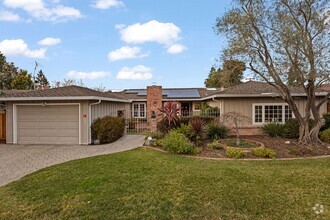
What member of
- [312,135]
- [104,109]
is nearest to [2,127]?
[104,109]

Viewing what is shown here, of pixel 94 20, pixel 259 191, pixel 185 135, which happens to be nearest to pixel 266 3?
pixel 185 135

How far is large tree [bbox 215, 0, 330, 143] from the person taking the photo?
33.6 feet

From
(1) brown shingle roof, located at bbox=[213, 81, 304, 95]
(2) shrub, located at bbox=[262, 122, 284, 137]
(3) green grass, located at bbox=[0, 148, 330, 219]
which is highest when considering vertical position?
(1) brown shingle roof, located at bbox=[213, 81, 304, 95]

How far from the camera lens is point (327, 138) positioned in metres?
12.1

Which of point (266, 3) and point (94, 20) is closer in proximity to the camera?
point (266, 3)

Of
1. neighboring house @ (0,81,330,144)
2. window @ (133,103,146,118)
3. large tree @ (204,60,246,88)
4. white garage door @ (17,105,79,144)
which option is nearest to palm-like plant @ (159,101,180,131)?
large tree @ (204,60,246,88)

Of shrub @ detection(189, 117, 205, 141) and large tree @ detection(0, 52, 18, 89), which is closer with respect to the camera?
shrub @ detection(189, 117, 205, 141)

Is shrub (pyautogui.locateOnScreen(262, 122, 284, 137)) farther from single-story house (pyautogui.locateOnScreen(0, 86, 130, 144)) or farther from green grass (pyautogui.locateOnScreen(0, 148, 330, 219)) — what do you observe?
single-story house (pyautogui.locateOnScreen(0, 86, 130, 144))

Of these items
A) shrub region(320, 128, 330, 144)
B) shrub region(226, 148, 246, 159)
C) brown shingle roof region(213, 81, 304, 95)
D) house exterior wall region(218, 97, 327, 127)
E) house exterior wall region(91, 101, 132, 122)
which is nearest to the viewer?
shrub region(226, 148, 246, 159)

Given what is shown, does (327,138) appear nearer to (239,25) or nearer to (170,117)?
(239,25)

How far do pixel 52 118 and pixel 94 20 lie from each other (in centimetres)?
700

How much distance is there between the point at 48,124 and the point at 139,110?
1350 cm

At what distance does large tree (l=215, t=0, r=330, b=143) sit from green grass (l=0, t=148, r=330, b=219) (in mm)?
4553

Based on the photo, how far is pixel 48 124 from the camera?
43.7 ft
